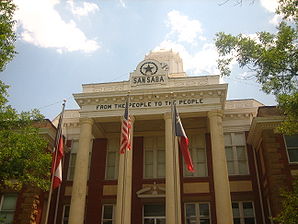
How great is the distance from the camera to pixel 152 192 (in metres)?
21.3

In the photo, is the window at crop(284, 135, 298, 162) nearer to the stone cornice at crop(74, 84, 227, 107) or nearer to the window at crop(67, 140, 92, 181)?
the stone cornice at crop(74, 84, 227, 107)

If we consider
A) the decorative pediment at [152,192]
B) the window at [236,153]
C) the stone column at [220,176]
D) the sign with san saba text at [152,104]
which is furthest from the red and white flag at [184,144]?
the window at [236,153]

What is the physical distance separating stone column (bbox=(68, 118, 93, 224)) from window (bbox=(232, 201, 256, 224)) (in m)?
9.96

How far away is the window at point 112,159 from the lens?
2277 cm

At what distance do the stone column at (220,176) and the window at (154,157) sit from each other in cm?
551

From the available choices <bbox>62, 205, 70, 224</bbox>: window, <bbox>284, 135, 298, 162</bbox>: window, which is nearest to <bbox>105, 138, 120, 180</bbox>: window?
<bbox>62, 205, 70, 224</bbox>: window

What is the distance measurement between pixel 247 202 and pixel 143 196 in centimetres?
701

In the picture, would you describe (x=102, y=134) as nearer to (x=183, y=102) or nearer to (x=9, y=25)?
(x=183, y=102)

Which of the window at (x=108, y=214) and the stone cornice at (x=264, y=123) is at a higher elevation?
the stone cornice at (x=264, y=123)

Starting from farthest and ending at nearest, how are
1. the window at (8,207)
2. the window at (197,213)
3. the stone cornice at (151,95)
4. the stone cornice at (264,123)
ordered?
1. the window at (197,213)
2. the stone cornice at (151,95)
3. the window at (8,207)
4. the stone cornice at (264,123)

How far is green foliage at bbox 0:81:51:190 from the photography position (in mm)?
13391

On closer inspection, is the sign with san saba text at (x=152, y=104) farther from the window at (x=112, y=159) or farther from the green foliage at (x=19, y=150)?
the green foliage at (x=19, y=150)

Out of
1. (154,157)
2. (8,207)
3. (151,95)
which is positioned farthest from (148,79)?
(8,207)

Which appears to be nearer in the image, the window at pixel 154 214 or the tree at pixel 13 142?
the tree at pixel 13 142
